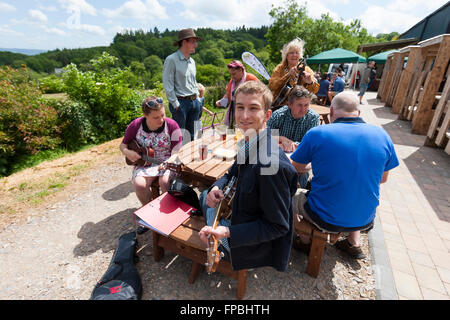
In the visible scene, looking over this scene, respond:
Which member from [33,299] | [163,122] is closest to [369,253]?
[163,122]

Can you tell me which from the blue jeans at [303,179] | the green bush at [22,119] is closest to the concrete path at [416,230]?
the blue jeans at [303,179]

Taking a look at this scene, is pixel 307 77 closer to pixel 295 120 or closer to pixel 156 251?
pixel 295 120

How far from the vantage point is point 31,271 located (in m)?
2.45

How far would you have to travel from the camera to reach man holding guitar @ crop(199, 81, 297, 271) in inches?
56.3

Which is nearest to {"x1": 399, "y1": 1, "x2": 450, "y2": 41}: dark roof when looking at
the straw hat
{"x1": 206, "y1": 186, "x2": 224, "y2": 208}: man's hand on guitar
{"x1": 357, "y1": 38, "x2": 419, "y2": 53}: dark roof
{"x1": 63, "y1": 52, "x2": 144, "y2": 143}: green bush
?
{"x1": 357, "y1": 38, "x2": 419, "y2": 53}: dark roof

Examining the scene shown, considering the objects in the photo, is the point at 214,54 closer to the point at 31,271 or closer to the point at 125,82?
the point at 125,82

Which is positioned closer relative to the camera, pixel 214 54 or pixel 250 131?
pixel 250 131

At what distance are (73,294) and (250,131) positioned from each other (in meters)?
2.36

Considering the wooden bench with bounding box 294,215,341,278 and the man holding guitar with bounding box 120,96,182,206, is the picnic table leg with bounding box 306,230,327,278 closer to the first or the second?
the wooden bench with bounding box 294,215,341,278

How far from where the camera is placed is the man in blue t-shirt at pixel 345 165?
179 centimetres

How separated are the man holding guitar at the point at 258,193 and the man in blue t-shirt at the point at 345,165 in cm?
53

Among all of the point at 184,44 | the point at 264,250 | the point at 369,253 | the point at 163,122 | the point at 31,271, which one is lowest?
the point at 31,271

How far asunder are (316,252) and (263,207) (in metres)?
1.19
